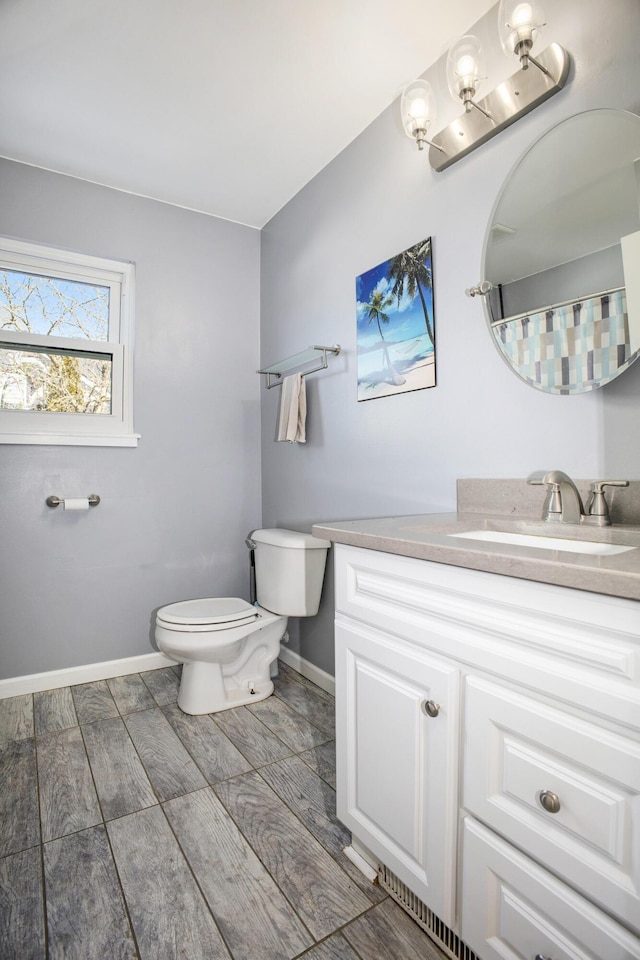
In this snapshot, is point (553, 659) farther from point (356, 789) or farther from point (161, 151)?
point (161, 151)

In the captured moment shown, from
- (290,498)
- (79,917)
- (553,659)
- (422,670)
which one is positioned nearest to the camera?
(553,659)

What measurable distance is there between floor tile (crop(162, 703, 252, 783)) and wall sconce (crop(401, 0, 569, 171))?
2091mm

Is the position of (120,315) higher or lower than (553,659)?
higher

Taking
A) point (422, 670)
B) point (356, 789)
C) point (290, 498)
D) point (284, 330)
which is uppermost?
point (284, 330)

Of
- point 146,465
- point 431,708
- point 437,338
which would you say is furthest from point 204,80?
point 431,708

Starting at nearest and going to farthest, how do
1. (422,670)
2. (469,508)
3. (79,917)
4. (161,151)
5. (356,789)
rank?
(422,670) → (79,917) → (356,789) → (469,508) → (161,151)

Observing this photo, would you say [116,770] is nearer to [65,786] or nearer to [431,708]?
[65,786]

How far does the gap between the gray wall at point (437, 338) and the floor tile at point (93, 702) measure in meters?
0.88

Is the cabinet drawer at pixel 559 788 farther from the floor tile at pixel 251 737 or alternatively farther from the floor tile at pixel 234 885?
the floor tile at pixel 251 737

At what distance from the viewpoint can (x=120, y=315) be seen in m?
2.55

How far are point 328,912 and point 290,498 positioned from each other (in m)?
1.68

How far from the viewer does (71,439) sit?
2309 millimetres

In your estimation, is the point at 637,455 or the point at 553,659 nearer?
the point at 553,659

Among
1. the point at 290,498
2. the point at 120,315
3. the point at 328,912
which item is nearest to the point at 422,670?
the point at 328,912
